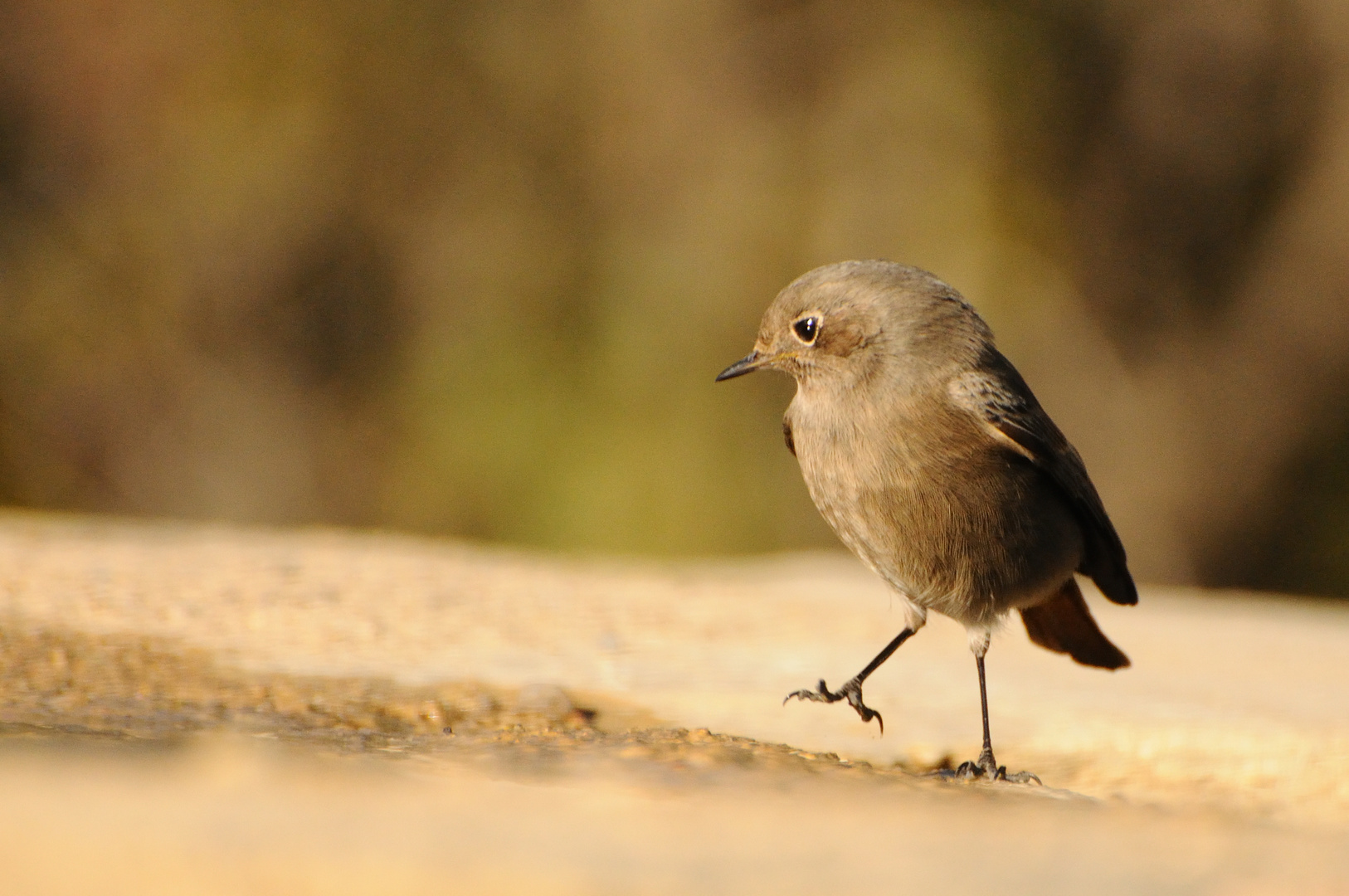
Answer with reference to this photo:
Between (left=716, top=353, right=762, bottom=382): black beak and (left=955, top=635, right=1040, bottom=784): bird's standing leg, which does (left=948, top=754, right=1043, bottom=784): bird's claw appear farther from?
(left=716, top=353, right=762, bottom=382): black beak

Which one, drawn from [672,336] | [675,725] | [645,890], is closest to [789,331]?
[675,725]

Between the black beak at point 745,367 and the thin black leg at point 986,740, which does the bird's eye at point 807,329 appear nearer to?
the black beak at point 745,367

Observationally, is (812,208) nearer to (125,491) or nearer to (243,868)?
(125,491)

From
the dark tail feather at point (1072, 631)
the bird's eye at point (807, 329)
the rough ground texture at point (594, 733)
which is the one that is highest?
the bird's eye at point (807, 329)

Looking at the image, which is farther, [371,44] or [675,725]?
[371,44]

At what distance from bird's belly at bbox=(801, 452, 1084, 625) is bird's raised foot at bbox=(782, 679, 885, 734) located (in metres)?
0.31

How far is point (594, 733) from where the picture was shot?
259cm

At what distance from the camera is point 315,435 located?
971cm

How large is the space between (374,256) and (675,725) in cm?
739

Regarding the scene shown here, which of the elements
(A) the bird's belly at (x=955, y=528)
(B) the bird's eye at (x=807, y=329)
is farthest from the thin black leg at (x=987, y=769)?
(B) the bird's eye at (x=807, y=329)

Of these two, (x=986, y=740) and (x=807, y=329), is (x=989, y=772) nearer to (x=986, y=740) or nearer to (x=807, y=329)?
(x=986, y=740)

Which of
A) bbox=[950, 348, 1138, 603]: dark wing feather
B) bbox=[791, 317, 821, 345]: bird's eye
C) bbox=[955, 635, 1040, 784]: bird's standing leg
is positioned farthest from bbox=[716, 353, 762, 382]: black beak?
bbox=[955, 635, 1040, 784]: bird's standing leg

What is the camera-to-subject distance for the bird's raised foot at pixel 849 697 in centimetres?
324

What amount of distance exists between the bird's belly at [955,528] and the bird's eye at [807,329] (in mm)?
322
